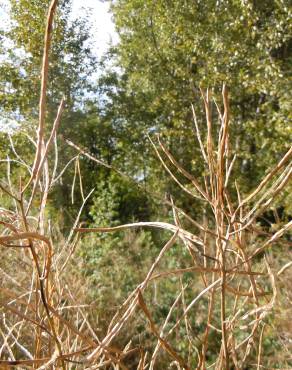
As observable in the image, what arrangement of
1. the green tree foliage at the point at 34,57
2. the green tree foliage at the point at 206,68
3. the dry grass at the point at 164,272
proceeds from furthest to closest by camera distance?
1. the green tree foliage at the point at 34,57
2. the green tree foliage at the point at 206,68
3. the dry grass at the point at 164,272

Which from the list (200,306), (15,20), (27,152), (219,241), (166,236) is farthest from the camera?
(15,20)

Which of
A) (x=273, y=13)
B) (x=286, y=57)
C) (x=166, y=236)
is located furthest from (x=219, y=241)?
(x=286, y=57)

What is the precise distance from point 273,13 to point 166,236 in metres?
2.85

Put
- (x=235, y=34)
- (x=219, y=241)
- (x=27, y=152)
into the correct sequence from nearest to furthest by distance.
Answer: (x=219, y=241), (x=235, y=34), (x=27, y=152)

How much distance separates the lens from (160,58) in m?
8.59

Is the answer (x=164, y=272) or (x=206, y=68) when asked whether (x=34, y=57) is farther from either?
(x=164, y=272)

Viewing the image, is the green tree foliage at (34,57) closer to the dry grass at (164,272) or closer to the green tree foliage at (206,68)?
the green tree foliage at (206,68)

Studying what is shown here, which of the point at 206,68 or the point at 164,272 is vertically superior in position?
the point at 206,68

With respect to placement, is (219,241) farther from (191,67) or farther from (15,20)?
(15,20)

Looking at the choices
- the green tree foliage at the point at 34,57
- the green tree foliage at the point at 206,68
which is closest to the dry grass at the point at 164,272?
the green tree foliage at the point at 206,68

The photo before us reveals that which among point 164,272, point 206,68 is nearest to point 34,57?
point 206,68

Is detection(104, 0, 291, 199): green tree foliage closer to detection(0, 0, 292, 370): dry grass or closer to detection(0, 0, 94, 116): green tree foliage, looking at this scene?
detection(0, 0, 94, 116): green tree foliage

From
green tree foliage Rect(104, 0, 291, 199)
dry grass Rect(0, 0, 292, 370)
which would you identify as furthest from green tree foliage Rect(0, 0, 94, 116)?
dry grass Rect(0, 0, 292, 370)

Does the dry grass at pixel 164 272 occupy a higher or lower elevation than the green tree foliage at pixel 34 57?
lower
